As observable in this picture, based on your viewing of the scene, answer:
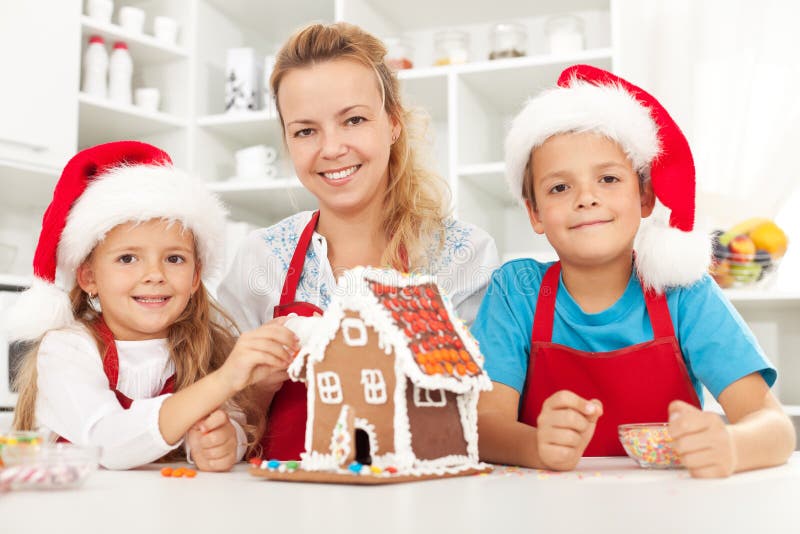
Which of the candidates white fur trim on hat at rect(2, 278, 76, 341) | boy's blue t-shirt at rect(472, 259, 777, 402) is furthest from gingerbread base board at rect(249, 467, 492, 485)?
white fur trim on hat at rect(2, 278, 76, 341)

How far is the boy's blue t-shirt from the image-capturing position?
41.0 inches

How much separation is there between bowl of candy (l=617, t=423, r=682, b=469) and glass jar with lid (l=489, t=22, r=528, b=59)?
69.4 inches

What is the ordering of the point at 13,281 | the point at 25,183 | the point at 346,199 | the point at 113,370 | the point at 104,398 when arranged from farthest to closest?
the point at 25,183 < the point at 13,281 < the point at 346,199 < the point at 113,370 < the point at 104,398

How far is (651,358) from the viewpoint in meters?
1.10

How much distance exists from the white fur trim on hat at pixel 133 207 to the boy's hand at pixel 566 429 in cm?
63

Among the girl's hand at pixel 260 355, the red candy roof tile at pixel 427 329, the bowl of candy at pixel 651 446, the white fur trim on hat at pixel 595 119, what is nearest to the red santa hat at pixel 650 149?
the white fur trim on hat at pixel 595 119

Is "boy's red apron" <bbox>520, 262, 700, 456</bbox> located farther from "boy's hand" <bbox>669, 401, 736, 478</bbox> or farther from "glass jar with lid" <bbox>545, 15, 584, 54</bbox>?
"glass jar with lid" <bbox>545, 15, 584, 54</bbox>

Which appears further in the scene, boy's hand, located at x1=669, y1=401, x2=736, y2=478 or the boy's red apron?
the boy's red apron

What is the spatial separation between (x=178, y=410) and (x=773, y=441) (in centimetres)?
68

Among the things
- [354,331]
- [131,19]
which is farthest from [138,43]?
[354,331]

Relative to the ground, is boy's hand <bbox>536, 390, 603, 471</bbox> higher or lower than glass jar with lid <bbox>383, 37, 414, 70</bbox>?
lower

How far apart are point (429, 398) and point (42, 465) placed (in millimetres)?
362

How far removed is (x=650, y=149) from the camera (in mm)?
1137

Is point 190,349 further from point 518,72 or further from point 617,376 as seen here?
point 518,72
